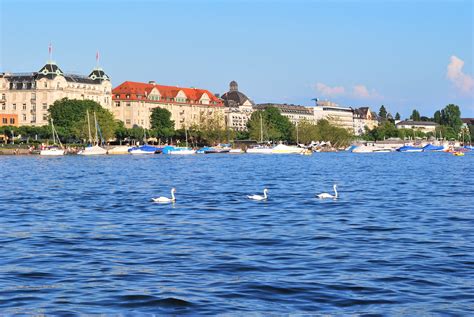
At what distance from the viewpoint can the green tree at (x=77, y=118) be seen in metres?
172

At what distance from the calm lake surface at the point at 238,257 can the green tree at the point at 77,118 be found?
132 metres

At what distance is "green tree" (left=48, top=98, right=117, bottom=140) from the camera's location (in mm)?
171900

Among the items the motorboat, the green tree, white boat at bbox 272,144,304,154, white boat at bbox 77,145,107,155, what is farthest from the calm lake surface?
white boat at bbox 272,144,304,154

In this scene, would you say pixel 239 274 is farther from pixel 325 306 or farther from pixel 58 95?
pixel 58 95

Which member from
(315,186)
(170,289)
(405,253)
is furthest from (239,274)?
(315,186)

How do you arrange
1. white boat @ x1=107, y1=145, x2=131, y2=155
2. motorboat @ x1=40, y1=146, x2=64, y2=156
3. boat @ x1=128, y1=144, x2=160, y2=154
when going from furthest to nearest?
white boat @ x1=107, y1=145, x2=131, y2=155 → boat @ x1=128, y1=144, x2=160, y2=154 → motorboat @ x1=40, y1=146, x2=64, y2=156

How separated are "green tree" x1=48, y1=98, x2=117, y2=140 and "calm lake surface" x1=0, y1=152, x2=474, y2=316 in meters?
132

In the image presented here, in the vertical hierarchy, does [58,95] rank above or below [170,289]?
above

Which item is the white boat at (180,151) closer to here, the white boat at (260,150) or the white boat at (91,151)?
the white boat at (260,150)

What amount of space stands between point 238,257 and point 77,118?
160 m

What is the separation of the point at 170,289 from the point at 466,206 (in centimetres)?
2328

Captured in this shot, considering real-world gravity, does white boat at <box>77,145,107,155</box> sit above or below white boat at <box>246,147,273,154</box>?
above

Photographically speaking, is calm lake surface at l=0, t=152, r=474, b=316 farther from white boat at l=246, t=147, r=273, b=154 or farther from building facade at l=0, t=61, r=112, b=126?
building facade at l=0, t=61, r=112, b=126

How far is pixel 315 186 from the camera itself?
182 ft
